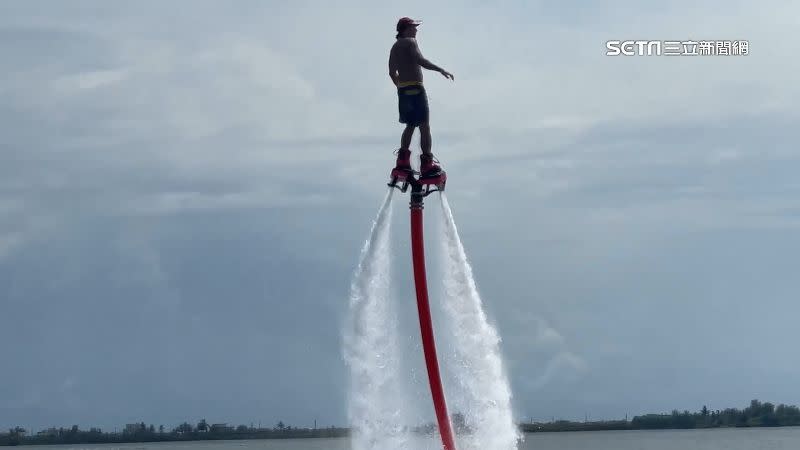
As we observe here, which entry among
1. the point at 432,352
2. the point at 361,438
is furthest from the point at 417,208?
the point at 361,438

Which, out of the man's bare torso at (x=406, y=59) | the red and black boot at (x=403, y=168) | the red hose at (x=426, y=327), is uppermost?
the man's bare torso at (x=406, y=59)

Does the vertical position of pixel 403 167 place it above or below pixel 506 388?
above

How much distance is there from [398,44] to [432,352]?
10358 millimetres

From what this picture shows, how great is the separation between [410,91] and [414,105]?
496mm

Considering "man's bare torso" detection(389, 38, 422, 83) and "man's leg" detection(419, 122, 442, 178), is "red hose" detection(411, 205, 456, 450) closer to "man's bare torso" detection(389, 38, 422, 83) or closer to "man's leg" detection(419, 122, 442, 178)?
"man's leg" detection(419, 122, 442, 178)

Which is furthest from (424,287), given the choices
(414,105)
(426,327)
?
(414,105)

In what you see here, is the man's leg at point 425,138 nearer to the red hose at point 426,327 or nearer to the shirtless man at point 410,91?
the shirtless man at point 410,91

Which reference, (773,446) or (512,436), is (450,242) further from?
(773,446)

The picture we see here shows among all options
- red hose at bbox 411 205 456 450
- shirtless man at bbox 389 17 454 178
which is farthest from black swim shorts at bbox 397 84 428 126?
red hose at bbox 411 205 456 450

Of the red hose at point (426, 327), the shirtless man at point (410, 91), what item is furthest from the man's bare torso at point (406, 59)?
the red hose at point (426, 327)

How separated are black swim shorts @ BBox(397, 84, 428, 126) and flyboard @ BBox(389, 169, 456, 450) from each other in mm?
1743

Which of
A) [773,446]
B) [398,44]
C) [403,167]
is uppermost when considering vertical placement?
[398,44]

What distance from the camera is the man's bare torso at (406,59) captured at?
41875 millimetres

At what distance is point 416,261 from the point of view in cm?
4269
